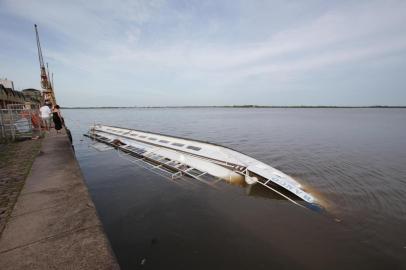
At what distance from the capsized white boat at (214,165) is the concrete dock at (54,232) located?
599 cm

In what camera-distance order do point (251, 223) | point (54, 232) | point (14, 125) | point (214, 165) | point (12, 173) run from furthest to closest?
point (14, 125) → point (214, 165) → point (12, 173) → point (251, 223) → point (54, 232)

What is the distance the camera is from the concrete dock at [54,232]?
10.2 ft

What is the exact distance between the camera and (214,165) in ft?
38.6

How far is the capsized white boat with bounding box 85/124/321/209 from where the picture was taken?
8891mm

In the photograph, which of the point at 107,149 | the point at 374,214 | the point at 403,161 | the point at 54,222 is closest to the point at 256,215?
the point at 374,214

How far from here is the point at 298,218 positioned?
702cm

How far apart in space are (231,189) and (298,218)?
124 inches

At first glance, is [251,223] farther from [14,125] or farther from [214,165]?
[14,125]

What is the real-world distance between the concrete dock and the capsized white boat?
599 cm

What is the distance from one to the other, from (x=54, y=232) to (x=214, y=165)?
343 inches

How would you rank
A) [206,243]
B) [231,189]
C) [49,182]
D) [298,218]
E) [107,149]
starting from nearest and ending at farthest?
[206,243] < [49,182] < [298,218] < [231,189] < [107,149]

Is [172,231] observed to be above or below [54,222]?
below

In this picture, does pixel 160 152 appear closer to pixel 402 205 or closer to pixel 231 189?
pixel 231 189

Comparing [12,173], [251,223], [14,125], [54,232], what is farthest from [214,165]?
[14,125]
